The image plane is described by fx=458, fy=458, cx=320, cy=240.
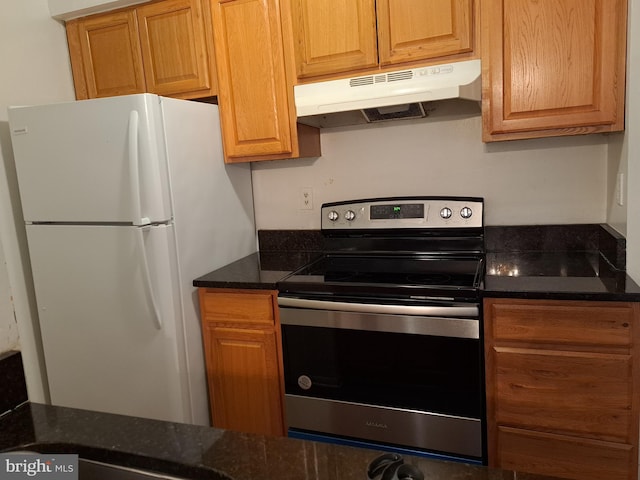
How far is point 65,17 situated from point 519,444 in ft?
9.33

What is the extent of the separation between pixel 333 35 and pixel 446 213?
3.06 ft

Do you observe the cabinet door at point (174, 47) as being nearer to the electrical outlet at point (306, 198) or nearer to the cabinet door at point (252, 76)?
the cabinet door at point (252, 76)

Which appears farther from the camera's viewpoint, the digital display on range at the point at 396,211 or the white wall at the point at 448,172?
the digital display on range at the point at 396,211

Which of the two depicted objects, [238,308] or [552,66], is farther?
[238,308]

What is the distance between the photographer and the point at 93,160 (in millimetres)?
1898

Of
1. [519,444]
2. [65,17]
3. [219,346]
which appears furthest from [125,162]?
[519,444]

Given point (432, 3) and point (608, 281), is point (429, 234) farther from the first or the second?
point (432, 3)

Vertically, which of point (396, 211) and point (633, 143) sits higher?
point (633, 143)

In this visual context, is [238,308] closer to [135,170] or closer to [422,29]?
[135,170]

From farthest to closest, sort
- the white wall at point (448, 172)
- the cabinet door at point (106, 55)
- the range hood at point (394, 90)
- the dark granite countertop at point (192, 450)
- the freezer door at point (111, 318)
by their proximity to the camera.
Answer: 1. the cabinet door at point (106, 55)
2. the white wall at point (448, 172)
3. the freezer door at point (111, 318)
4. the range hood at point (394, 90)
5. the dark granite countertop at point (192, 450)

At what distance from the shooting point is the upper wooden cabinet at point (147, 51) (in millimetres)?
2162

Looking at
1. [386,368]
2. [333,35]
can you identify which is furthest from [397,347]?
[333,35]

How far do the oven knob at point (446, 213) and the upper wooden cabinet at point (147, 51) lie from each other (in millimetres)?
1220

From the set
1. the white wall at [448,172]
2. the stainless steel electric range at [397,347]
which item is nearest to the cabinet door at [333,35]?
the white wall at [448,172]
